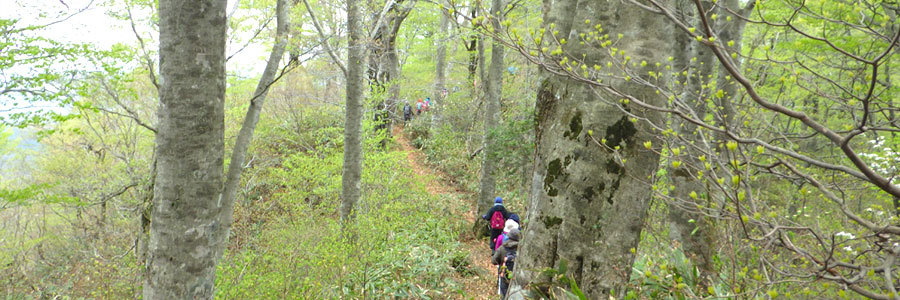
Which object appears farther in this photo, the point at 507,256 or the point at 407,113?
the point at 407,113

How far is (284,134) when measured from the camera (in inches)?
519

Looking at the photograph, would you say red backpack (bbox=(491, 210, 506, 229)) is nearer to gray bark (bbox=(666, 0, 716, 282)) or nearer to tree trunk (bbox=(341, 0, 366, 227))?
tree trunk (bbox=(341, 0, 366, 227))

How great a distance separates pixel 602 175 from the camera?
3.25 meters

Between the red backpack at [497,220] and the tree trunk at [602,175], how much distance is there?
159 inches

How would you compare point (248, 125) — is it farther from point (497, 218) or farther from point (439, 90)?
point (439, 90)

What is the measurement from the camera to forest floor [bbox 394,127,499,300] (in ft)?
22.8

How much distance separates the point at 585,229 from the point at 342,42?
6.69 metres

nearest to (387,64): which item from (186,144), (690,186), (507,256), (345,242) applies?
(345,242)

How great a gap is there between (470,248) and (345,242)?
11.7 ft

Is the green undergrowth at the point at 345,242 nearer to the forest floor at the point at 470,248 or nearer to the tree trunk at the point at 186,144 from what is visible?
the forest floor at the point at 470,248

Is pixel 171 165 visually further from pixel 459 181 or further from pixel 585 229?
pixel 459 181

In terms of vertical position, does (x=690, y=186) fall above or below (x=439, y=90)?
below

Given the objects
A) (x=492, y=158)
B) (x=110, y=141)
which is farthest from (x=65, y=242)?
(x=492, y=158)

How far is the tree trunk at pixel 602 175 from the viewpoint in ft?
10.5
